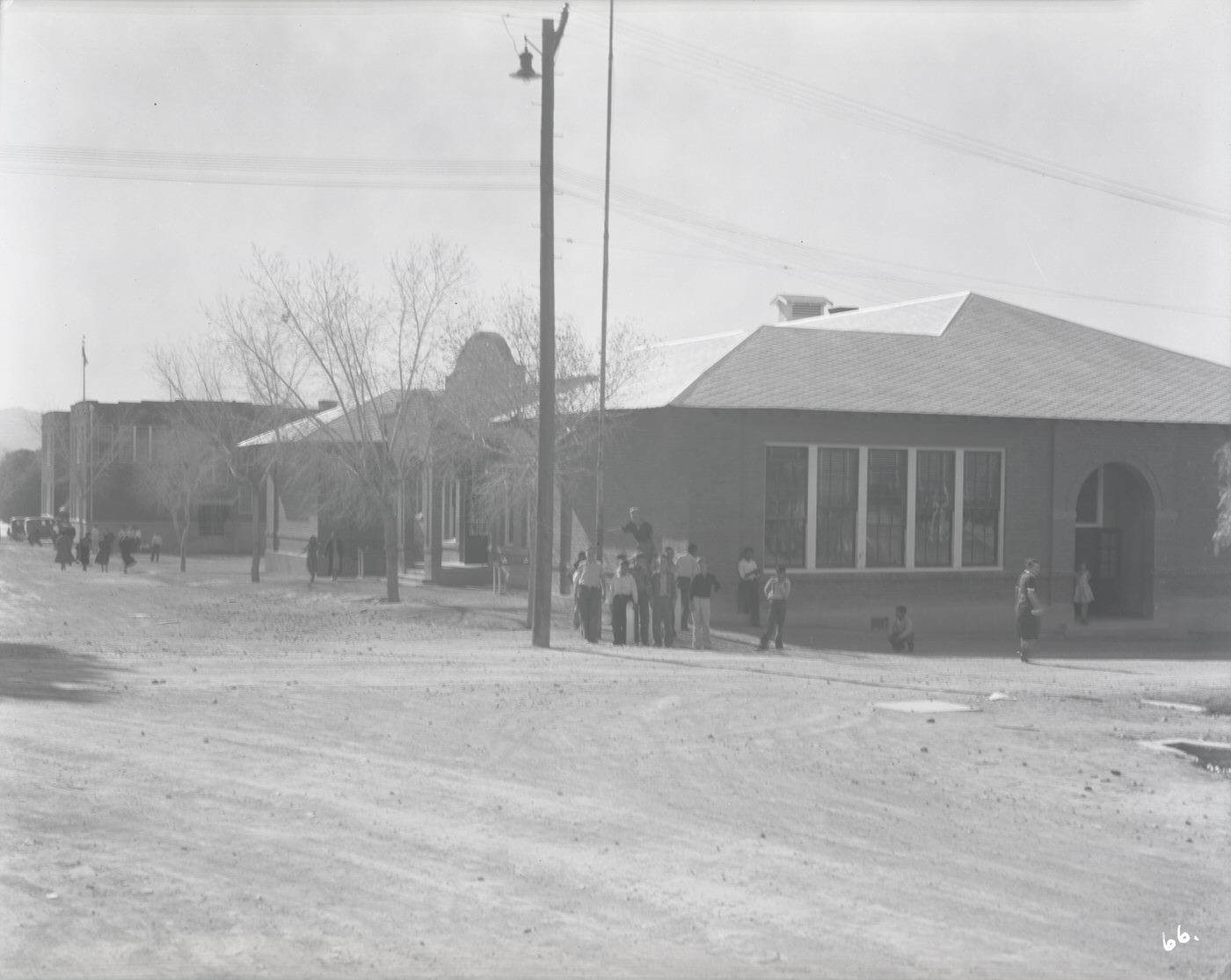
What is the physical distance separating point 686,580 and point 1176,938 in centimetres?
1856

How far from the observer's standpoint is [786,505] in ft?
96.1

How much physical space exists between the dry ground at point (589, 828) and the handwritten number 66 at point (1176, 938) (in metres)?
0.06

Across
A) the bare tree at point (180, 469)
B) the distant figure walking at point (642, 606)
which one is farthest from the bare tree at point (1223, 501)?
the bare tree at point (180, 469)

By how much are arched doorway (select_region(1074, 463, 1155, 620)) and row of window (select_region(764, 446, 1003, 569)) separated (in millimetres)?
3472

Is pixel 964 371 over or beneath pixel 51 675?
over

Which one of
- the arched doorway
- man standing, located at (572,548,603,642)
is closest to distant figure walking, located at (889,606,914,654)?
man standing, located at (572,548,603,642)

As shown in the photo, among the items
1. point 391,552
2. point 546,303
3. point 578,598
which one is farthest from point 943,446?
point 391,552

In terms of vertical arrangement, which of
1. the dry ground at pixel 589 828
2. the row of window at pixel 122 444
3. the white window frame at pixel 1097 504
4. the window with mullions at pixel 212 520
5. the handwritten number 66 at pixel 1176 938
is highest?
the row of window at pixel 122 444

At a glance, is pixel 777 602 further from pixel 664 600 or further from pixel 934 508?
pixel 934 508

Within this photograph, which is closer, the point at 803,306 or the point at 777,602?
the point at 777,602

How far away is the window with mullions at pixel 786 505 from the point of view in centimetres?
2914

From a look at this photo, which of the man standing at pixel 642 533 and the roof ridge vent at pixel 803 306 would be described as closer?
the man standing at pixel 642 533

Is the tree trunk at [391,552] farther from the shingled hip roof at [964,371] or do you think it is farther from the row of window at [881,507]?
the row of window at [881,507]

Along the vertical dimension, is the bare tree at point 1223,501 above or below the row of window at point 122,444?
below
